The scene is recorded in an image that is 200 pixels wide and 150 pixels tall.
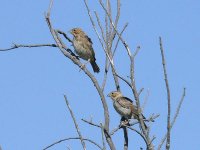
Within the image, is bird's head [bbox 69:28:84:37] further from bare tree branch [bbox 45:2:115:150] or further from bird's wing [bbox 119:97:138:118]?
bare tree branch [bbox 45:2:115:150]

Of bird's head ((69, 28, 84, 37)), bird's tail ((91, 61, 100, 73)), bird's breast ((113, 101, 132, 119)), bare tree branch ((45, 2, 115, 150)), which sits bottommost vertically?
bare tree branch ((45, 2, 115, 150))

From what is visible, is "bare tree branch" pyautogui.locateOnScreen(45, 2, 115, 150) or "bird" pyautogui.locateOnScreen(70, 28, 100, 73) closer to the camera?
"bare tree branch" pyautogui.locateOnScreen(45, 2, 115, 150)

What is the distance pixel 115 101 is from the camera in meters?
11.5

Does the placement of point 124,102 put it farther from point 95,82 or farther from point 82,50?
point 95,82

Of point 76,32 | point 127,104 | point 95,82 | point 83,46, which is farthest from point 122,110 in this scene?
point 95,82

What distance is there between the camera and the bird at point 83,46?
13.4 meters

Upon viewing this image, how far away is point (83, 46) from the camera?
44.3ft

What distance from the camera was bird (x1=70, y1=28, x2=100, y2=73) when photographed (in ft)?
44.0

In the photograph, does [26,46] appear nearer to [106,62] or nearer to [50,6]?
[50,6]

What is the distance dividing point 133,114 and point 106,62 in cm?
400

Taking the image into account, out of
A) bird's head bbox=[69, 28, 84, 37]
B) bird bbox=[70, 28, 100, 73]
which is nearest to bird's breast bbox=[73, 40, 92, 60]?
bird bbox=[70, 28, 100, 73]

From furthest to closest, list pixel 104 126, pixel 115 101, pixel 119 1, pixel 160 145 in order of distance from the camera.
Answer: pixel 115 101, pixel 119 1, pixel 104 126, pixel 160 145

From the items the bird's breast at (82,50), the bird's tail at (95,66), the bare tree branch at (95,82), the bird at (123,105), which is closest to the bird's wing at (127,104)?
the bird at (123,105)

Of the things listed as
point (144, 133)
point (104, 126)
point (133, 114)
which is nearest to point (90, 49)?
point (133, 114)
